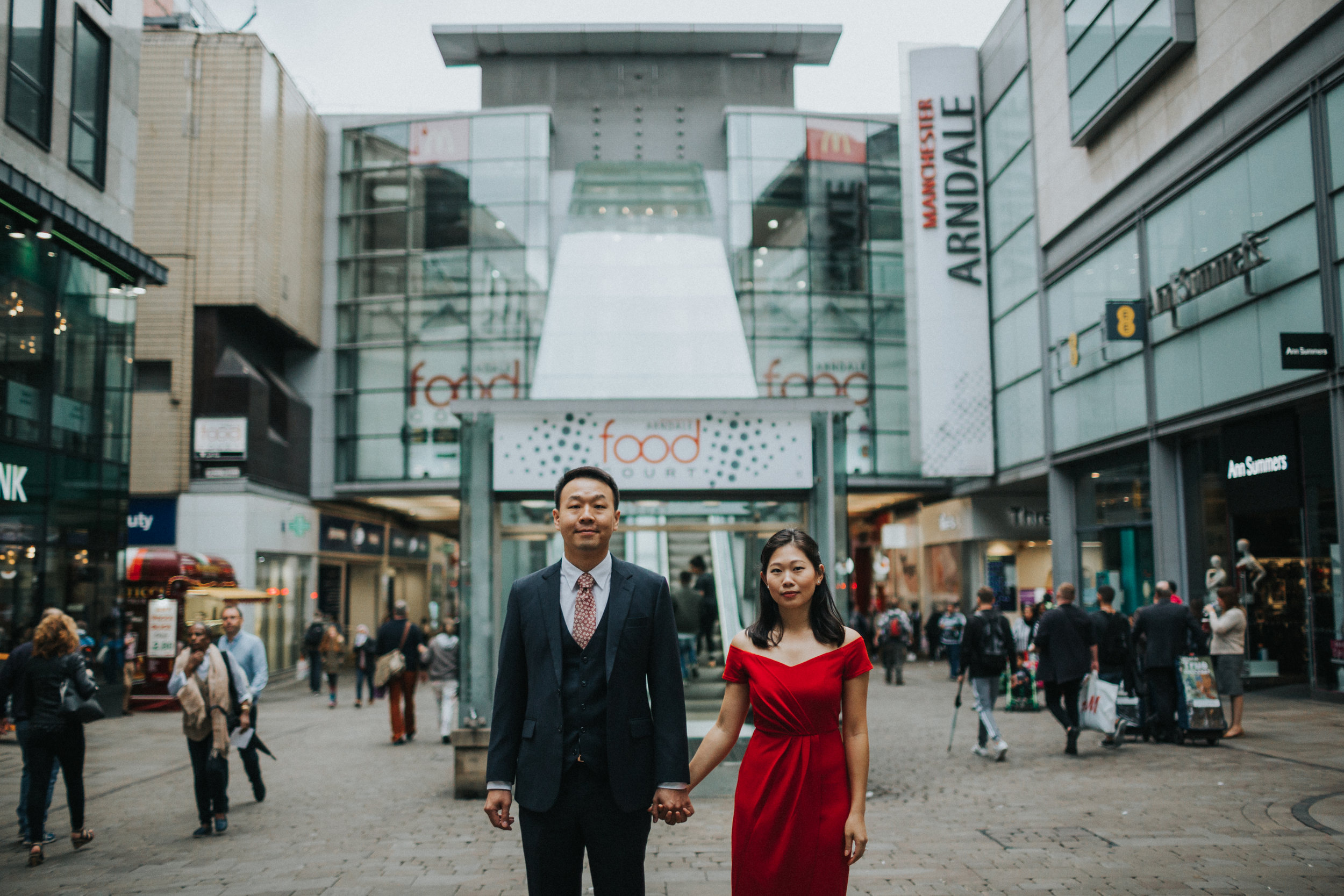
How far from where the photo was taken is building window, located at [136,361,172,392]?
88.0ft

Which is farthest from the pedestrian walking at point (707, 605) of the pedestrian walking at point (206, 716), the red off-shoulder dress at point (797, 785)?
the red off-shoulder dress at point (797, 785)

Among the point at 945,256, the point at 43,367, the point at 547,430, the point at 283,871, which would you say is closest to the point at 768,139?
the point at 945,256

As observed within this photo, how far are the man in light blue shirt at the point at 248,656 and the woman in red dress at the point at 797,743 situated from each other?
632 centimetres

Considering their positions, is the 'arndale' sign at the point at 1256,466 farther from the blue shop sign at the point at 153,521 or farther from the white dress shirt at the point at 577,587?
the blue shop sign at the point at 153,521

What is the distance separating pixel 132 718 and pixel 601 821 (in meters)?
17.3

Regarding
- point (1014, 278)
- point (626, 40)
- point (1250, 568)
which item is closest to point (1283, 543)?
point (1250, 568)

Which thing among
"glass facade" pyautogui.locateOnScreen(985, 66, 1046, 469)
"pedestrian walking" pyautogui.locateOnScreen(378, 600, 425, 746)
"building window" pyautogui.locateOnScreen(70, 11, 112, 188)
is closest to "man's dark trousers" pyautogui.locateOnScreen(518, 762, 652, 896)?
"pedestrian walking" pyautogui.locateOnScreen(378, 600, 425, 746)

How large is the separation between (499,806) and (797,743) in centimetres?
102

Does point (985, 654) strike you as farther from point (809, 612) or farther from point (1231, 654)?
point (809, 612)

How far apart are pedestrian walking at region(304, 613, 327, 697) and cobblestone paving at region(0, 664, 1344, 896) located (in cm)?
941

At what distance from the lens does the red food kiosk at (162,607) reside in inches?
742

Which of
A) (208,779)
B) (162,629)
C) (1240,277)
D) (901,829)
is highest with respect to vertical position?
(1240,277)

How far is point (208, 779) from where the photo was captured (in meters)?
7.95

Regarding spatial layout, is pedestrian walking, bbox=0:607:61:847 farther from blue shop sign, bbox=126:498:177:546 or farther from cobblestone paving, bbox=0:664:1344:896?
blue shop sign, bbox=126:498:177:546
